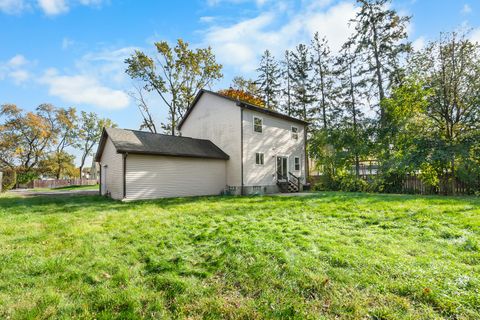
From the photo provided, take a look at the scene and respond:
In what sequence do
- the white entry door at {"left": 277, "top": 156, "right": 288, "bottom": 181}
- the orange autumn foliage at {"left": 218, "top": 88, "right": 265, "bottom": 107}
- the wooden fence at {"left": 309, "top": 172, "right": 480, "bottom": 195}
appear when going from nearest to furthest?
the wooden fence at {"left": 309, "top": 172, "right": 480, "bottom": 195}
the white entry door at {"left": 277, "top": 156, "right": 288, "bottom": 181}
the orange autumn foliage at {"left": 218, "top": 88, "right": 265, "bottom": 107}

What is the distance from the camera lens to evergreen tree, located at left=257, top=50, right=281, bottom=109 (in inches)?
1045

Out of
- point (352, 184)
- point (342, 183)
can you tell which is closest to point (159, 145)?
point (342, 183)

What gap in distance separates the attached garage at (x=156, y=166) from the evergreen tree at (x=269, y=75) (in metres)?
13.4

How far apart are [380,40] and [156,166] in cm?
1901

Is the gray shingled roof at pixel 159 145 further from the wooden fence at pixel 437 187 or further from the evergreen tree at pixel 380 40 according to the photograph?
the evergreen tree at pixel 380 40

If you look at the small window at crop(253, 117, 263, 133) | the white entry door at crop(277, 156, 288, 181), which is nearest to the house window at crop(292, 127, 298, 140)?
the white entry door at crop(277, 156, 288, 181)

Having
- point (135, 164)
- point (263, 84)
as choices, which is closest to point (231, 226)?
point (135, 164)

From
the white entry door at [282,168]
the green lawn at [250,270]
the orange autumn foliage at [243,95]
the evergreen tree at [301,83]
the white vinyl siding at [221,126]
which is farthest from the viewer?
the orange autumn foliage at [243,95]

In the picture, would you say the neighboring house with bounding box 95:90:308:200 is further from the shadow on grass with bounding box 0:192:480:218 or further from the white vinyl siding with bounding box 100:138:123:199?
the shadow on grass with bounding box 0:192:480:218

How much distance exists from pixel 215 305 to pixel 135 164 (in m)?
10.9

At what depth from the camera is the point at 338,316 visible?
246 cm

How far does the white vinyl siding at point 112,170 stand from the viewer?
12.5m

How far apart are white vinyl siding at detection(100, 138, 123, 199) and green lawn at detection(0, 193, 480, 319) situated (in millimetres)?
6699

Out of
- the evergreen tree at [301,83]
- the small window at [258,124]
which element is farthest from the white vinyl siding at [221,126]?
the evergreen tree at [301,83]
